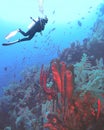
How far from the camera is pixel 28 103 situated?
9.15 m

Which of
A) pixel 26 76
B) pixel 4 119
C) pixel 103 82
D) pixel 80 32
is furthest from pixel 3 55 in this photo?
pixel 103 82

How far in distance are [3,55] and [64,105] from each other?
76.5ft

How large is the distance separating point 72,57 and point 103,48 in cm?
133

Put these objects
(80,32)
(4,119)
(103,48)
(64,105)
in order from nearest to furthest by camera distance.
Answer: (64,105) < (4,119) < (103,48) < (80,32)

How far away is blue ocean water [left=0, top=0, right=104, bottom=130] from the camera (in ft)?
55.4

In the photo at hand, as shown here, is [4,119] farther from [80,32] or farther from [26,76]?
[80,32]

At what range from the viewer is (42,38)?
33000 millimetres

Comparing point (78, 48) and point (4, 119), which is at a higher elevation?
point (78, 48)

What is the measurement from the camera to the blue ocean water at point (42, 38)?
16.9 metres

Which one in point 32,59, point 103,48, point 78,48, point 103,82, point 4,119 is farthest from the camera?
point 32,59

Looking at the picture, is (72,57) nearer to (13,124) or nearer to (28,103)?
(28,103)

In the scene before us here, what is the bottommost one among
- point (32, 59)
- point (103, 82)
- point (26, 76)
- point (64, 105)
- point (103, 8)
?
point (64, 105)

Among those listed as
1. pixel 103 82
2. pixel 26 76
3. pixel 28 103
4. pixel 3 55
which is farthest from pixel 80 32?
pixel 103 82

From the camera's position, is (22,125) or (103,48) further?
(103,48)
